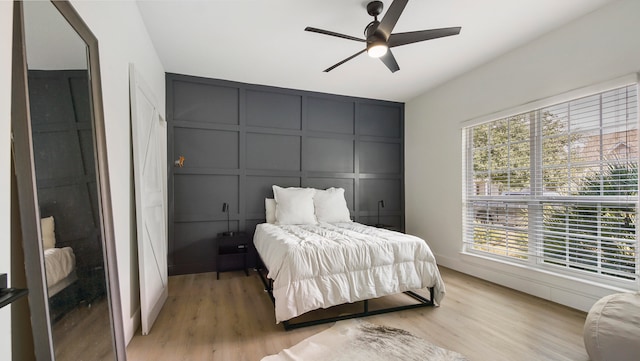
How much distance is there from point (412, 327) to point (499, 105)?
2.74 m

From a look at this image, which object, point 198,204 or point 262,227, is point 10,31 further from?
point 198,204

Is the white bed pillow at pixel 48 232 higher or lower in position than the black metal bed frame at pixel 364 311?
higher

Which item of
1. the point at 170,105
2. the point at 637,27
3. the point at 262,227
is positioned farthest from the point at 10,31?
the point at 637,27

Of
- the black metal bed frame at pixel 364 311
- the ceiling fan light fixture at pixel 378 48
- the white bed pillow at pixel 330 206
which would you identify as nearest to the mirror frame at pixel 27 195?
the black metal bed frame at pixel 364 311

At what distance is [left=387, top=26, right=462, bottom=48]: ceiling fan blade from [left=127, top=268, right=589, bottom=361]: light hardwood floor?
2406 mm

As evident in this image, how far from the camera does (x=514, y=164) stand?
10.8 feet

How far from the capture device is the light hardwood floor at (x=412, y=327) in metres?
1.95

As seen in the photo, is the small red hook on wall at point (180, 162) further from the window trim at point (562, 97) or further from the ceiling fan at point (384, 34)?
the window trim at point (562, 97)

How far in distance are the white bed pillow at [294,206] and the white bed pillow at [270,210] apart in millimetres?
131

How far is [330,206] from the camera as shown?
4.01 meters

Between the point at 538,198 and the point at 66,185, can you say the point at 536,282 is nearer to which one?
the point at 538,198

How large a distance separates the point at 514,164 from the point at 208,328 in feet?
11.8

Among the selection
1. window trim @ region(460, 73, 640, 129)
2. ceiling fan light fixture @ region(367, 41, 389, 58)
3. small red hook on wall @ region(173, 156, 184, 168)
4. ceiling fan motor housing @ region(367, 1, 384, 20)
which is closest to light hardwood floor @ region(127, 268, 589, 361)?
small red hook on wall @ region(173, 156, 184, 168)
